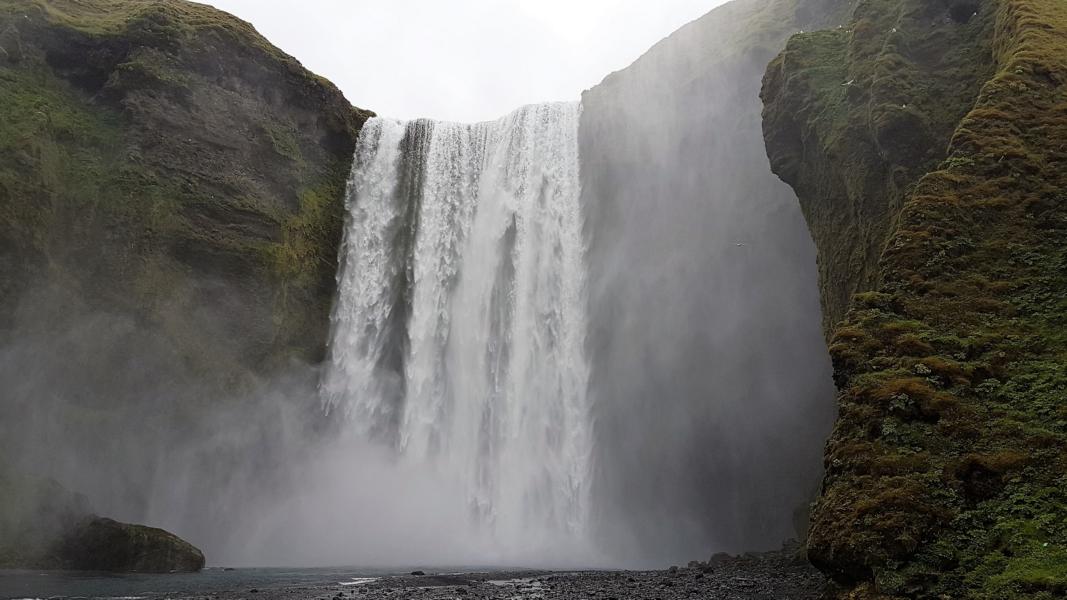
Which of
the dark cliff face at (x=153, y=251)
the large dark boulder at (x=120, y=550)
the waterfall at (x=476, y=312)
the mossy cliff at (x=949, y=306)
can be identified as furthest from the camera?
the waterfall at (x=476, y=312)

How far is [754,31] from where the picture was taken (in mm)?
37969

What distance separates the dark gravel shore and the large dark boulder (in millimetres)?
7706

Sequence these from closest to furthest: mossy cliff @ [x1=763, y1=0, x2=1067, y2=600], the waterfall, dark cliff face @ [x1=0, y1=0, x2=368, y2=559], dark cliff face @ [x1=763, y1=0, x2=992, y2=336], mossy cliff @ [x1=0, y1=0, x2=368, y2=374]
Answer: mossy cliff @ [x1=763, y1=0, x2=1067, y2=600] → dark cliff face @ [x1=763, y1=0, x2=992, y2=336] → dark cliff face @ [x1=0, y1=0, x2=368, y2=559] → mossy cliff @ [x1=0, y1=0, x2=368, y2=374] → the waterfall

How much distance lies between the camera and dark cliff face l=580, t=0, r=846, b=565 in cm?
3167

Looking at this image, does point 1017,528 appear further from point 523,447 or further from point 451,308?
point 451,308

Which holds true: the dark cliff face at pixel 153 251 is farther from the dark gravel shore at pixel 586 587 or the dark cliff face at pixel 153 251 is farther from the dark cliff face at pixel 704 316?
the dark gravel shore at pixel 586 587

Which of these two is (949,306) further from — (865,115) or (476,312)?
(476,312)

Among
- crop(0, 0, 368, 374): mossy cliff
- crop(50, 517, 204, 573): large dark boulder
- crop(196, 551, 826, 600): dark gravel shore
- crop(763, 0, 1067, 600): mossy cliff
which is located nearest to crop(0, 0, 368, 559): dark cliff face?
crop(0, 0, 368, 374): mossy cliff

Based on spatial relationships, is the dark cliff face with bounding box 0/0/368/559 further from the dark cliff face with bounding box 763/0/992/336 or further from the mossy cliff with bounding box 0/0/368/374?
the dark cliff face with bounding box 763/0/992/336

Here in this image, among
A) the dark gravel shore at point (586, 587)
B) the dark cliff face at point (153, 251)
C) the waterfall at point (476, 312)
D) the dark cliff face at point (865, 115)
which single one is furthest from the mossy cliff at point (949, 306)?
the dark cliff face at point (153, 251)

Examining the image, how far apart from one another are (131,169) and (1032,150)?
32.1 metres

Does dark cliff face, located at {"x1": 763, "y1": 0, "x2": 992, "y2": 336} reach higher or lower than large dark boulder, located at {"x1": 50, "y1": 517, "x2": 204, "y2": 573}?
higher

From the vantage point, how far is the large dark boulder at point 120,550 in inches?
956

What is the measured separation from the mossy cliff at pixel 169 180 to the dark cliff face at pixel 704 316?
14.0 metres
